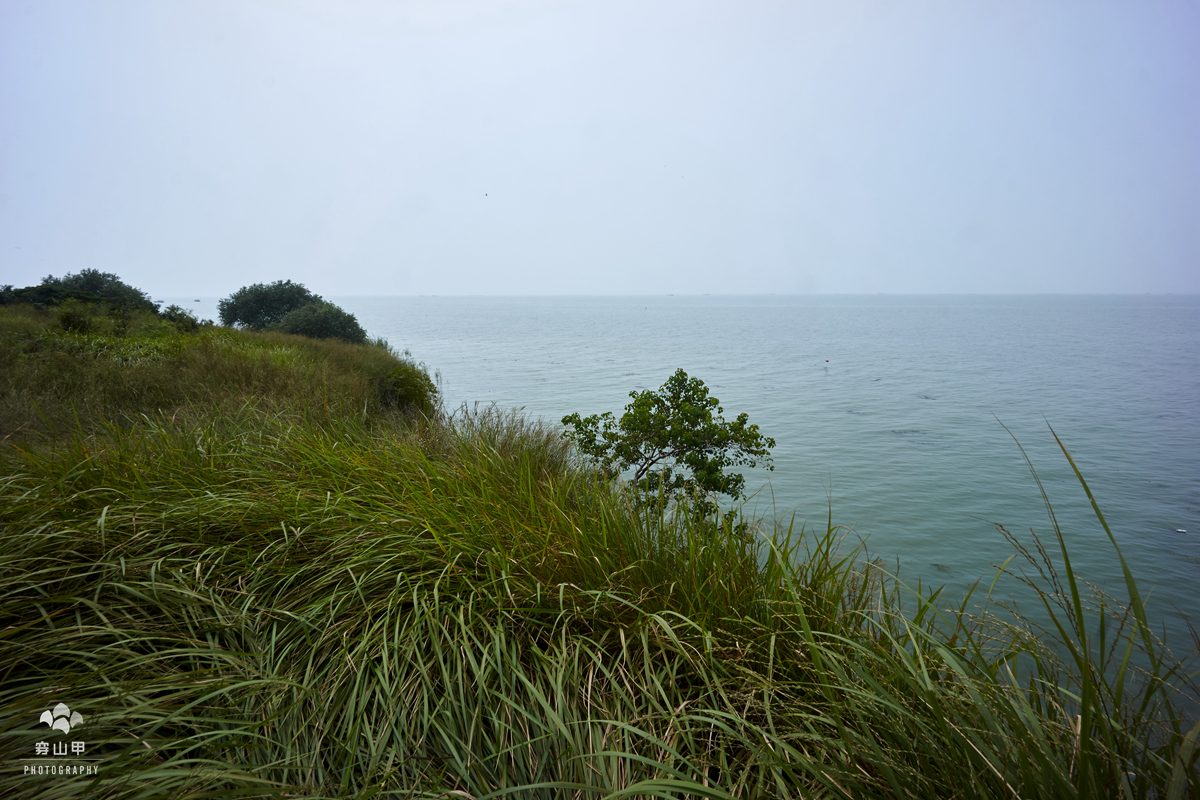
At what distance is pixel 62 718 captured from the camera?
6.25 feet

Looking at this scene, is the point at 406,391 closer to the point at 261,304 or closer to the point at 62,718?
the point at 62,718

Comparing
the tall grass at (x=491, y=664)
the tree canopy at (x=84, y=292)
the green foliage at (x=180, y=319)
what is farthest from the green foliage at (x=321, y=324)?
the tall grass at (x=491, y=664)

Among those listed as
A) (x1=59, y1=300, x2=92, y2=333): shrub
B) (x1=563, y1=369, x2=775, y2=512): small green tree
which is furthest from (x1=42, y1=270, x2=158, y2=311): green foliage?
(x1=563, y1=369, x2=775, y2=512): small green tree

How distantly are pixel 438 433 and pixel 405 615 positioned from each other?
3.30m

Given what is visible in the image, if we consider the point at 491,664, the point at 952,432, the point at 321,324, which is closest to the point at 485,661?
the point at 491,664

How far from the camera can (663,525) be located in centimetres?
316

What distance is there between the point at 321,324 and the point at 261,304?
33.6 feet

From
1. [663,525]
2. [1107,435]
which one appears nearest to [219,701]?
[663,525]

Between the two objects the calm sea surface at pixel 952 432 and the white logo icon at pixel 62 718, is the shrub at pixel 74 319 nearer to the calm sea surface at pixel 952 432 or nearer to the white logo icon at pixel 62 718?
the calm sea surface at pixel 952 432

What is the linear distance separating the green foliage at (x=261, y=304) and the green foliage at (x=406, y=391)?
936 inches

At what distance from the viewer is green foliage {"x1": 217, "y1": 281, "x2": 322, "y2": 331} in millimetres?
35750

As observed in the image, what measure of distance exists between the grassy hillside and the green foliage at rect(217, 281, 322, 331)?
119ft

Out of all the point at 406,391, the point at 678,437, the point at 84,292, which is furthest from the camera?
the point at 84,292

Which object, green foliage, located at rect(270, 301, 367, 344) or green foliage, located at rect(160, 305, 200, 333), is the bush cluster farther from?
green foliage, located at rect(160, 305, 200, 333)
